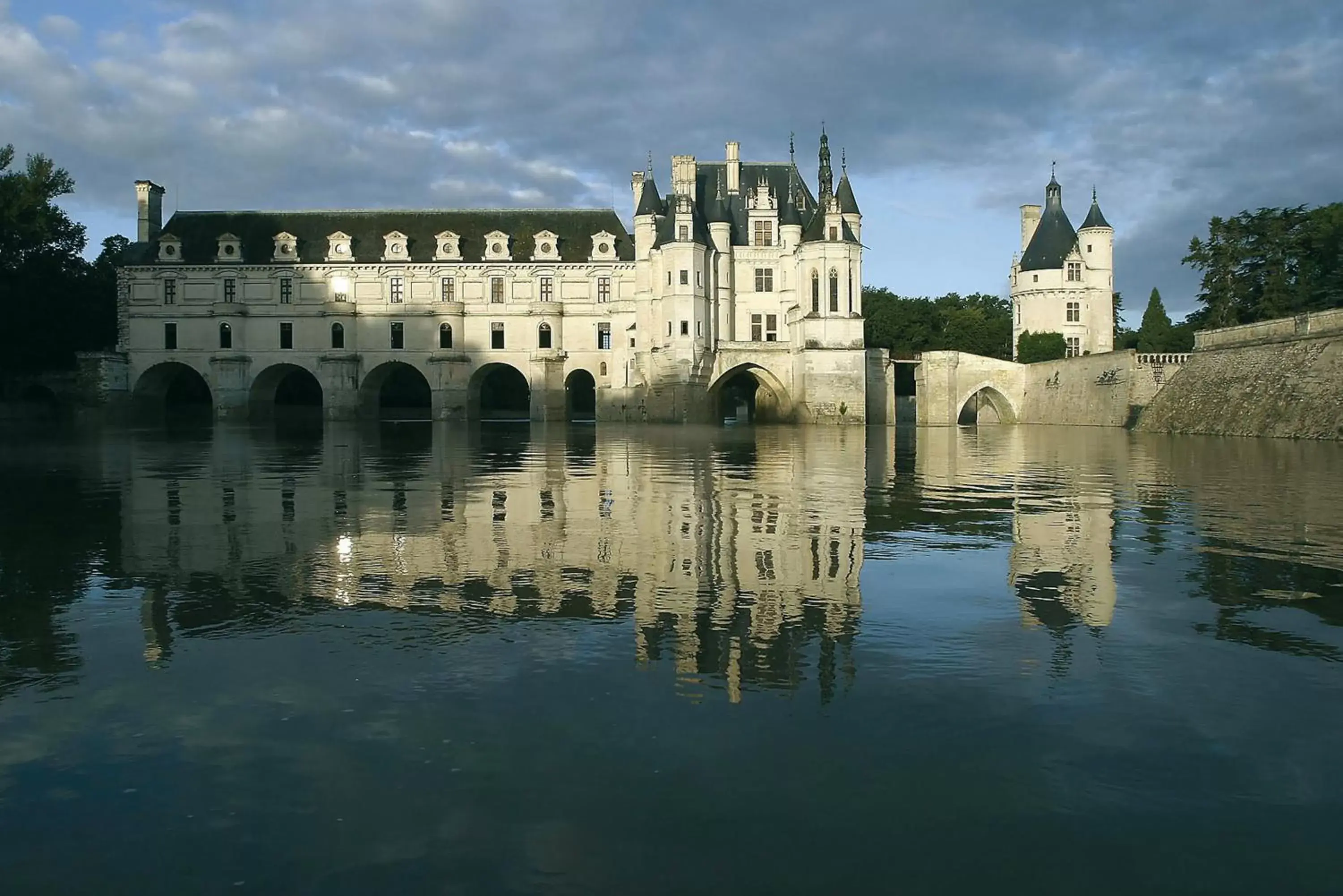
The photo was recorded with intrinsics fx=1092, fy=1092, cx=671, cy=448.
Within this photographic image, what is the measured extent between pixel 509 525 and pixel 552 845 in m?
9.45

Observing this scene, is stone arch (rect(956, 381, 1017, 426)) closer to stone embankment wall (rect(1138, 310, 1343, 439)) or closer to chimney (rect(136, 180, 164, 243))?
stone embankment wall (rect(1138, 310, 1343, 439))

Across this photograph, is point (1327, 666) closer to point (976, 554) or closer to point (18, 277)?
point (976, 554)

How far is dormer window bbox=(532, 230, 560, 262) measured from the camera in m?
70.4

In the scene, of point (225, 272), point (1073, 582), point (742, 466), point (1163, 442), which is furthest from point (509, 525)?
point (225, 272)

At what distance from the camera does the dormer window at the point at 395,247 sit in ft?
233

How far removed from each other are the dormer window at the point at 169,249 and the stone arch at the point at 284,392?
938 centimetres

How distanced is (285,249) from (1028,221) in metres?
54.3

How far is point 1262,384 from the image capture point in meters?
44.0

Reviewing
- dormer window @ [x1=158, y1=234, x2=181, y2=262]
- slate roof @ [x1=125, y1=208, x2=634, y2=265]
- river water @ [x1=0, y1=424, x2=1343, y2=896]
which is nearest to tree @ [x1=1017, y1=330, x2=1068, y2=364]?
slate roof @ [x1=125, y1=208, x2=634, y2=265]

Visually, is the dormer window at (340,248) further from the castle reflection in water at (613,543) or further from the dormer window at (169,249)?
the castle reflection in water at (613,543)

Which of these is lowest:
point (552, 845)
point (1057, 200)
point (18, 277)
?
point (552, 845)

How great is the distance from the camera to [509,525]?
13.5 metres

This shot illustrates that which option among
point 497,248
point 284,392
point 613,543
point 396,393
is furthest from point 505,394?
point 613,543

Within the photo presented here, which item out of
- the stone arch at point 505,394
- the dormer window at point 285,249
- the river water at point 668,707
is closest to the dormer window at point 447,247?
the dormer window at point 285,249
